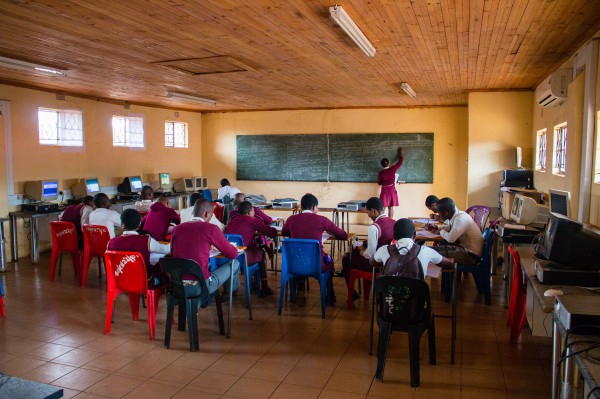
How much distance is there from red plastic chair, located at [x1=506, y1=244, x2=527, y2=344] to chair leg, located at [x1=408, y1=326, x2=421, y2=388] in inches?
49.6

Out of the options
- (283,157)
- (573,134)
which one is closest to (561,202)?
(573,134)

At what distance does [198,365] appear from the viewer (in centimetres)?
375

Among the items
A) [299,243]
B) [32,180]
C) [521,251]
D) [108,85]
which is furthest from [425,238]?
[32,180]

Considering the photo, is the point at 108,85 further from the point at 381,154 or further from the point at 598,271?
the point at 598,271

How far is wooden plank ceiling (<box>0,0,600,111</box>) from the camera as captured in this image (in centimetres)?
374

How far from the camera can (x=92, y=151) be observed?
8.97 metres

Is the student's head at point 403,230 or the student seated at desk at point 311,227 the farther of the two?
the student seated at desk at point 311,227

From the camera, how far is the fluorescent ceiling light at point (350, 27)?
3.62 meters

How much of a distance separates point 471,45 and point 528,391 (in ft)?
11.1

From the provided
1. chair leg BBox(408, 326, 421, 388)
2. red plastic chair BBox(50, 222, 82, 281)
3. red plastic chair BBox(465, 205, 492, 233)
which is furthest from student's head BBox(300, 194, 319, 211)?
red plastic chair BBox(50, 222, 82, 281)

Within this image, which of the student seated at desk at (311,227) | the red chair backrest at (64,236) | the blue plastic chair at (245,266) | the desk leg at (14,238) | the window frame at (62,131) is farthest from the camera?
the window frame at (62,131)

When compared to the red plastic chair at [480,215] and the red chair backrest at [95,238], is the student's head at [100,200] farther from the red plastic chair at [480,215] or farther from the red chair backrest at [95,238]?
the red plastic chair at [480,215]

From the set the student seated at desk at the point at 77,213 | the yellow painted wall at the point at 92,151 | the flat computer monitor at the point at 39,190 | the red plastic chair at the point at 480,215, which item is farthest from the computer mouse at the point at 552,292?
the yellow painted wall at the point at 92,151

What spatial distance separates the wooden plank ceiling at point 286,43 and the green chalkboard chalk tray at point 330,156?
286cm
